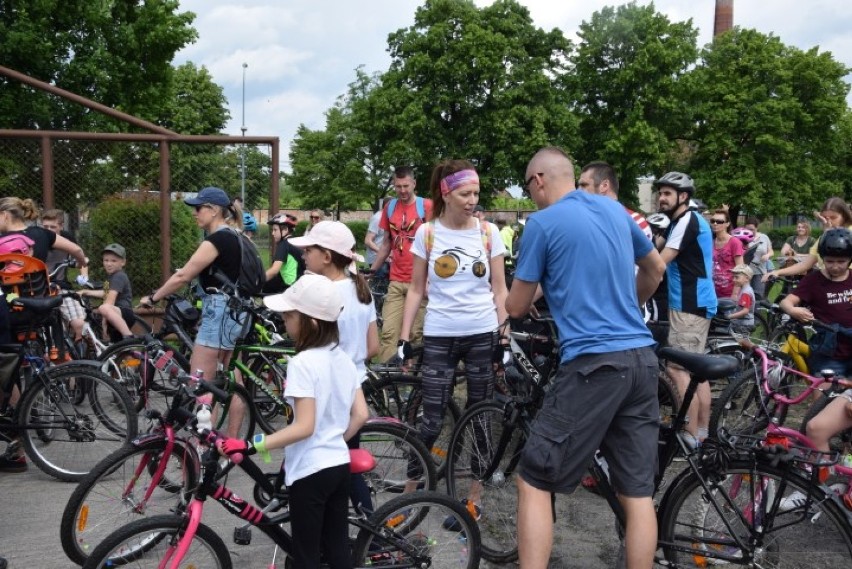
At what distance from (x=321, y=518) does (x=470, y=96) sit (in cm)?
3667

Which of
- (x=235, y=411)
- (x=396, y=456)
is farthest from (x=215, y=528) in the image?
(x=396, y=456)

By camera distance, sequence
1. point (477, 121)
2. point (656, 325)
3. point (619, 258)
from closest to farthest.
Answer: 1. point (619, 258)
2. point (656, 325)
3. point (477, 121)

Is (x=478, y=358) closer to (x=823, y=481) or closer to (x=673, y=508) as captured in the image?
(x=673, y=508)

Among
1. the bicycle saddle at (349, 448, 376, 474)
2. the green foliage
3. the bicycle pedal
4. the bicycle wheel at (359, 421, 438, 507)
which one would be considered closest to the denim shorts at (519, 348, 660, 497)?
the bicycle saddle at (349, 448, 376, 474)

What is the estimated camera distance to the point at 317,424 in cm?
321

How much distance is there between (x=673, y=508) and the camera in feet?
12.1

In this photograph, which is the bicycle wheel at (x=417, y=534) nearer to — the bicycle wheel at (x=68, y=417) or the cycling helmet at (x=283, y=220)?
the bicycle wheel at (x=68, y=417)

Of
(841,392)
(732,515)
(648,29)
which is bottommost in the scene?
(732,515)

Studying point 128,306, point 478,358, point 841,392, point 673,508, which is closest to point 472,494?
point 478,358

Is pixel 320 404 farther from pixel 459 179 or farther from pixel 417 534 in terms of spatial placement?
pixel 459 179

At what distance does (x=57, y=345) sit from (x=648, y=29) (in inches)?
1491

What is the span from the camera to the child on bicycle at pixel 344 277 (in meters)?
4.08

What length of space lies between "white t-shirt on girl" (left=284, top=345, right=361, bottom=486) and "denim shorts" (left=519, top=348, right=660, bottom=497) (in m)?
0.76

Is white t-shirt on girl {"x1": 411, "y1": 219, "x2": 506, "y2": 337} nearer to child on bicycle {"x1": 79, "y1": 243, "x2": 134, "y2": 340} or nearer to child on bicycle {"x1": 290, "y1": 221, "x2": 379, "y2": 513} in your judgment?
child on bicycle {"x1": 290, "y1": 221, "x2": 379, "y2": 513}
